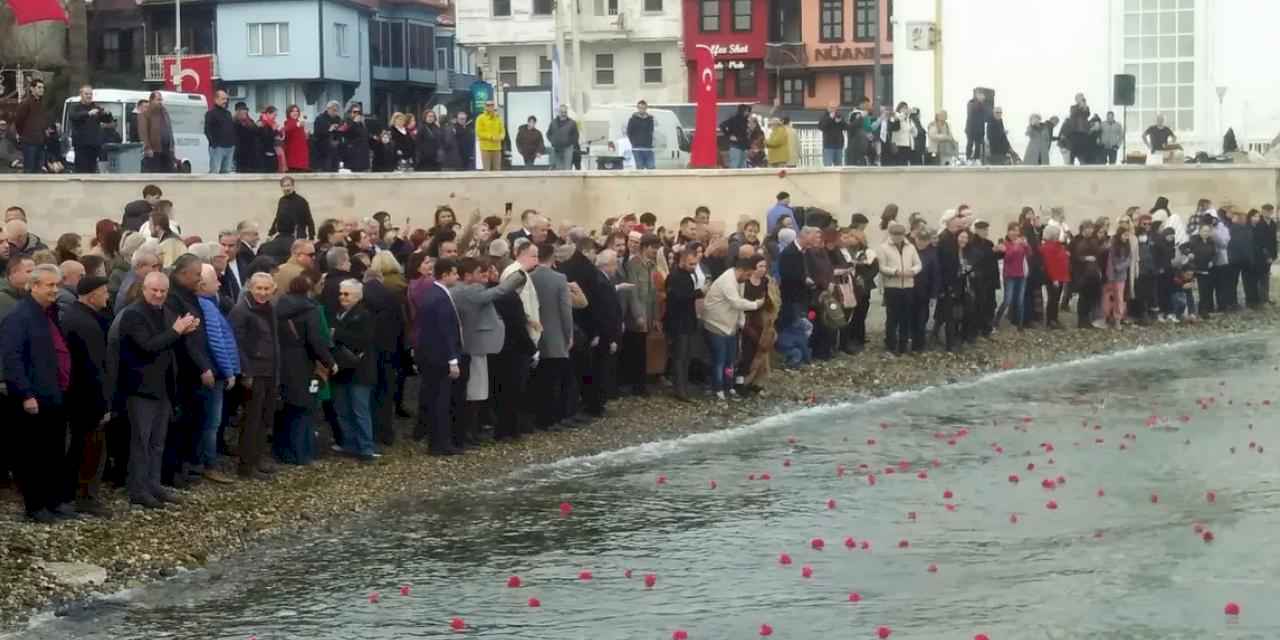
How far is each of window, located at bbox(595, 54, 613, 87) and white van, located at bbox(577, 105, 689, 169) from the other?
2876 centimetres

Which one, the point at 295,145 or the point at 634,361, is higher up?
the point at 295,145

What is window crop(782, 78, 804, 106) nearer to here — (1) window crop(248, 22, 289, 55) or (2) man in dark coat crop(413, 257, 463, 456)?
(1) window crop(248, 22, 289, 55)

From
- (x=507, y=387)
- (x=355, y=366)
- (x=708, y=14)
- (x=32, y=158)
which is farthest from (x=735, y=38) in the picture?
(x=355, y=366)

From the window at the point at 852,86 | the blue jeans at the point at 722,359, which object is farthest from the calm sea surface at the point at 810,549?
the window at the point at 852,86

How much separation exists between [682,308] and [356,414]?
5027mm

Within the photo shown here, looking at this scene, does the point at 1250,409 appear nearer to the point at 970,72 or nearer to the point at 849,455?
the point at 849,455

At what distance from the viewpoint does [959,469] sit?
18797 mm

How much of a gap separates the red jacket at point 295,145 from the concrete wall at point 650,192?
843 millimetres

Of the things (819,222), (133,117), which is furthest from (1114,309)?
(133,117)

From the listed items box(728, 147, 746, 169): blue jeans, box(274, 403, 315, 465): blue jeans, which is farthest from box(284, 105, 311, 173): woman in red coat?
box(274, 403, 315, 465): blue jeans

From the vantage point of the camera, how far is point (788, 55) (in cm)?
8188

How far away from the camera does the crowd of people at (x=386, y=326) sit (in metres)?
15.4

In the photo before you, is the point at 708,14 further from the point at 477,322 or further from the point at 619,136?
the point at 477,322

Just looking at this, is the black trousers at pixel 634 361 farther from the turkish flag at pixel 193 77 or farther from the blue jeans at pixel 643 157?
the turkish flag at pixel 193 77
